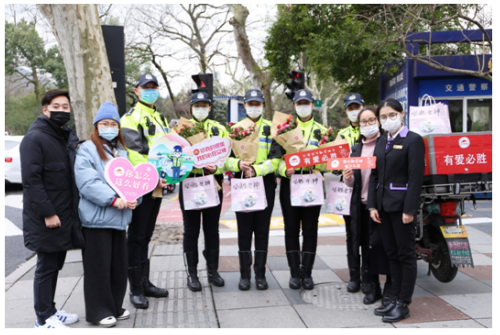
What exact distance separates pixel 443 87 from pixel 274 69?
20.5 ft

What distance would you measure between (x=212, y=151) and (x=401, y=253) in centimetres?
210

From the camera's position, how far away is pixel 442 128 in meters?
A: 4.25

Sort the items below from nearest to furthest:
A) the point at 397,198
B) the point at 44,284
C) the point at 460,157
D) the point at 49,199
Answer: the point at 49,199, the point at 44,284, the point at 397,198, the point at 460,157

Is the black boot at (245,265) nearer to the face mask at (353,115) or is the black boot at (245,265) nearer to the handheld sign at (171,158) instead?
the handheld sign at (171,158)

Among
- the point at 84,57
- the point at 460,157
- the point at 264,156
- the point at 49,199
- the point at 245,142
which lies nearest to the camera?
the point at 49,199

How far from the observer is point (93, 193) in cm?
343

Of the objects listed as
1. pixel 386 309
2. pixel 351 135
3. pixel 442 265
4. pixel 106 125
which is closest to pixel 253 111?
pixel 351 135

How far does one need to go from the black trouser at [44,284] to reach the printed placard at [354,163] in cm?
266

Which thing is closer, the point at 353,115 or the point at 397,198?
the point at 397,198

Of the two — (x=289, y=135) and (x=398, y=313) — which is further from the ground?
(x=289, y=135)

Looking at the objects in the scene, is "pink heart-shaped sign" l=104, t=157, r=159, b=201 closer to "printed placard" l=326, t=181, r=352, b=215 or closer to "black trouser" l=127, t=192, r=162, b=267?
"black trouser" l=127, t=192, r=162, b=267

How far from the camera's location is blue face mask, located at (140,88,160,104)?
428 cm

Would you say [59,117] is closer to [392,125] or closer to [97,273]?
[97,273]

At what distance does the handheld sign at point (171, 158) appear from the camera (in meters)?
3.99
